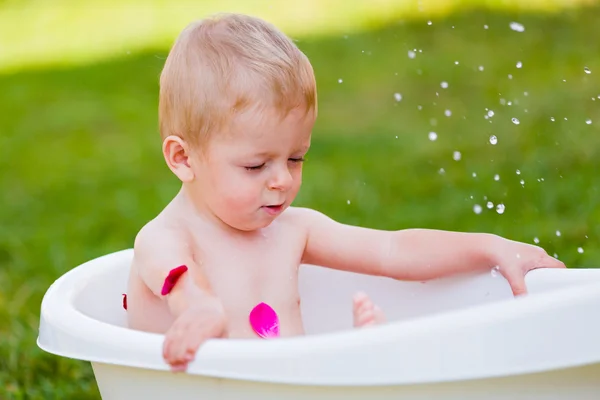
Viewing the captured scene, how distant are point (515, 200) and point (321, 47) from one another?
2.96m

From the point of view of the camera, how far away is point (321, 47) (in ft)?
20.4

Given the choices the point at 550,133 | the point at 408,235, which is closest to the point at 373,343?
the point at 408,235

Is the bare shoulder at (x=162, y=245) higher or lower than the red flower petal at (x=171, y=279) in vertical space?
lower

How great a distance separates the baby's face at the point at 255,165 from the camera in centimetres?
188

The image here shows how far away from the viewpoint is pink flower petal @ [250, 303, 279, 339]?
1.98 metres

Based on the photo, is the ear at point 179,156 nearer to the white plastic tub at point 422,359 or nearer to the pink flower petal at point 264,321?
the pink flower petal at point 264,321

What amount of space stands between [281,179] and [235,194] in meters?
0.10

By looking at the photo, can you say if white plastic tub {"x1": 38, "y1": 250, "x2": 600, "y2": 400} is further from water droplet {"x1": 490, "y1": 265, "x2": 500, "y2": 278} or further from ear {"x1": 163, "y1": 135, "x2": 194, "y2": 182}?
water droplet {"x1": 490, "y1": 265, "x2": 500, "y2": 278}

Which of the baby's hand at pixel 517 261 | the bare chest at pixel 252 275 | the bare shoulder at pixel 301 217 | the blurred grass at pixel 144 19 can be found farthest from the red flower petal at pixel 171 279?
the blurred grass at pixel 144 19

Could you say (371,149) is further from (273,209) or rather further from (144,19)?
(144,19)

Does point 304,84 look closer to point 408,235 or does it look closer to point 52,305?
point 408,235

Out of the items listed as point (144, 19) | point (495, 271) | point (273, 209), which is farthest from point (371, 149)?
point (144, 19)

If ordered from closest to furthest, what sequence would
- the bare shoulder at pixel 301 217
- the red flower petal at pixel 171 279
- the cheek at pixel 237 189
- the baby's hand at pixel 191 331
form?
the baby's hand at pixel 191 331
the red flower petal at pixel 171 279
the cheek at pixel 237 189
the bare shoulder at pixel 301 217

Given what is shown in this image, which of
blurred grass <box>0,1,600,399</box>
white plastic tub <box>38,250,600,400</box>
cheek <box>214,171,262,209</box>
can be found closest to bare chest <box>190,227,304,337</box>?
cheek <box>214,171,262,209</box>
